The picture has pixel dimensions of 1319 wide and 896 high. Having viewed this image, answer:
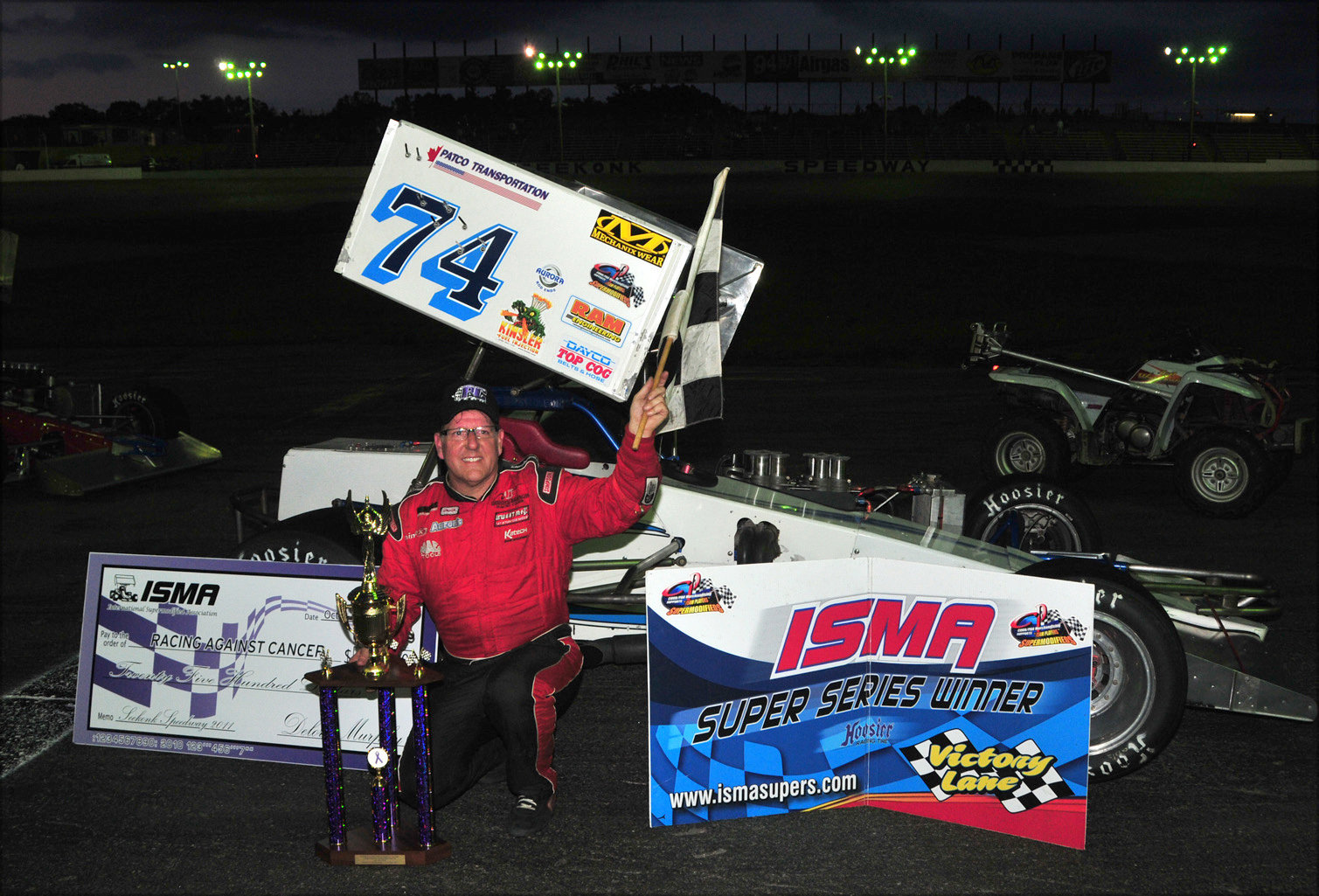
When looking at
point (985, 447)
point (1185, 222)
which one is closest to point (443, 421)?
point (985, 447)

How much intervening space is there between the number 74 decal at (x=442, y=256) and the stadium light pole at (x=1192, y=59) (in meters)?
52.5

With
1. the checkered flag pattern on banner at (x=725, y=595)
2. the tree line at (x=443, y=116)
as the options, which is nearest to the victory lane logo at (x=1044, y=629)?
the checkered flag pattern on banner at (x=725, y=595)

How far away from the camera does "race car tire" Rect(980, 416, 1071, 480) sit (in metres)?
7.95

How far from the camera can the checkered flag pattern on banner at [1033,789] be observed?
11.3 ft

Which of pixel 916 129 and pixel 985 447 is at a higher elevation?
pixel 916 129

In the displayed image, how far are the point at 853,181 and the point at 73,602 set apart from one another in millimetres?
37754

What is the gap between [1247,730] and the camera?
4250 mm

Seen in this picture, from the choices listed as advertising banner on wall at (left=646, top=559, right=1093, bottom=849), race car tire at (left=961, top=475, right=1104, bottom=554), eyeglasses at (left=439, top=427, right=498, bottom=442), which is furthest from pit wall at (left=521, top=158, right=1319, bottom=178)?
advertising banner on wall at (left=646, top=559, right=1093, bottom=849)

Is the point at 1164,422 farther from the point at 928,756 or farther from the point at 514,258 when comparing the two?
the point at 514,258

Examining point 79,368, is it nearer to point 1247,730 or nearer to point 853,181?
point 1247,730

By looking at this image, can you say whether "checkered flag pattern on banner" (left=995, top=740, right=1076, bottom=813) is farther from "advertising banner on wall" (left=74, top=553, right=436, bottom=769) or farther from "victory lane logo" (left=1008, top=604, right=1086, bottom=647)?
"advertising banner on wall" (left=74, top=553, right=436, bottom=769)

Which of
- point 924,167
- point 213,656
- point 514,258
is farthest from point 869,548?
point 924,167

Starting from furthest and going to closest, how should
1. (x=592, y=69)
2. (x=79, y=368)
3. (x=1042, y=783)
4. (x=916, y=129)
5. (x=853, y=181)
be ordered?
(x=592, y=69), (x=916, y=129), (x=853, y=181), (x=79, y=368), (x=1042, y=783)

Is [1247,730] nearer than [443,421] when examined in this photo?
No
